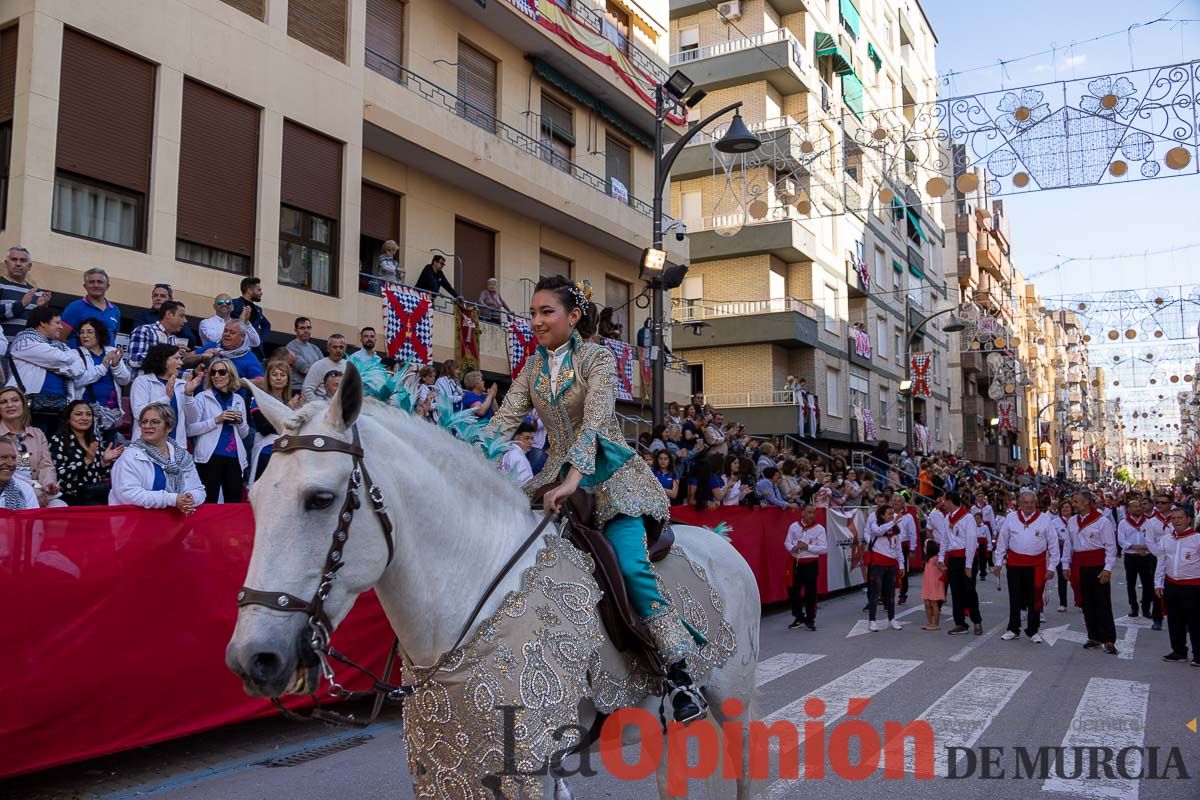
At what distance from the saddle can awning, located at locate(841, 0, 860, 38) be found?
40.6 metres

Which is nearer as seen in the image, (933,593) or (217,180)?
(217,180)

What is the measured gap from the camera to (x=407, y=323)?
15.0 metres

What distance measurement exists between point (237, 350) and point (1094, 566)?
12151mm

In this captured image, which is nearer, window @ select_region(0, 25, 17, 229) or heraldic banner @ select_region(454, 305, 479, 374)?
window @ select_region(0, 25, 17, 229)

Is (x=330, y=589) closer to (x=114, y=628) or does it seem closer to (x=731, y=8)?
(x=114, y=628)

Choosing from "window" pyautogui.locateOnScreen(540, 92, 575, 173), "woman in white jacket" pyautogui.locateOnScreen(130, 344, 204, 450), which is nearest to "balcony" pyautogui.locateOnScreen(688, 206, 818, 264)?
"window" pyautogui.locateOnScreen(540, 92, 575, 173)

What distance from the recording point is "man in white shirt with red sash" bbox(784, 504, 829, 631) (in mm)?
14281

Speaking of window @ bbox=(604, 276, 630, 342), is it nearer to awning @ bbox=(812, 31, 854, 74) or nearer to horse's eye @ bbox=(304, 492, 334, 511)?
awning @ bbox=(812, 31, 854, 74)

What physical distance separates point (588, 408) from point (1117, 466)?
178127 millimetres

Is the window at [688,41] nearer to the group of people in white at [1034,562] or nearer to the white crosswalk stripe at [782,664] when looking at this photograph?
the group of people in white at [1034,562]

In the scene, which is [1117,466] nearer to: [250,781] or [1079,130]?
[1079,130]

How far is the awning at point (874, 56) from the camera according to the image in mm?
42019

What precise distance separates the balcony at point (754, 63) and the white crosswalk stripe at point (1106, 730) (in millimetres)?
27399

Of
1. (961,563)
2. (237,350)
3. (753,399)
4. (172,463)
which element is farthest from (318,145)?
(753,399)
